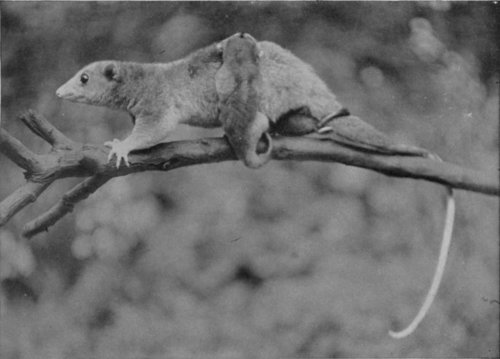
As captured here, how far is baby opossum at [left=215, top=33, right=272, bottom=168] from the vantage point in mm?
1696

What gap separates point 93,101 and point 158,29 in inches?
11.1

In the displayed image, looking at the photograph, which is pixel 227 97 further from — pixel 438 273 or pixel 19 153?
pixel 438 273

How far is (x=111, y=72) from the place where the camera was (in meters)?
1.76

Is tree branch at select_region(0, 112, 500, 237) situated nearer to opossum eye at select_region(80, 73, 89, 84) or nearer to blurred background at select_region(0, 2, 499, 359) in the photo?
blurred background at select_region(0, 2, 499, 359)

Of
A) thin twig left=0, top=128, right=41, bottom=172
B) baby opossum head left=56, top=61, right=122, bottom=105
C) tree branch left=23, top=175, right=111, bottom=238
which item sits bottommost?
tree branch left=23, top=175, right=111, bottom=238

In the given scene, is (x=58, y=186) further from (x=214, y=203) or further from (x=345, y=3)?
(x=345, y=3)

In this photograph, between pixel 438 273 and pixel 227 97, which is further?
pixel 438 273

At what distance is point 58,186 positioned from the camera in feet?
5.96

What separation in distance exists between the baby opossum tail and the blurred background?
0.8 inches

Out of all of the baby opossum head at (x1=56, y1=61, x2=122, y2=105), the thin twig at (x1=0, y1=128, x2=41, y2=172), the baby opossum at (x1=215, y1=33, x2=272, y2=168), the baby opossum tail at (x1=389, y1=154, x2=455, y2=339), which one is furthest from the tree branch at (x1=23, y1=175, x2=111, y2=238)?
the baby opossum tail at (x1=389, y1=154, x2=455, y2=339)

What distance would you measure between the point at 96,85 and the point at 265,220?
59 cm

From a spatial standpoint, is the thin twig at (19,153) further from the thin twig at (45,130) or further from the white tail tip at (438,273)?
the white tail tip at (438,273)

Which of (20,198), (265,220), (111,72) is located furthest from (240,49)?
(20,198)

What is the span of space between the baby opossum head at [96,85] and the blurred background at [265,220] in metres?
→ 0.07
